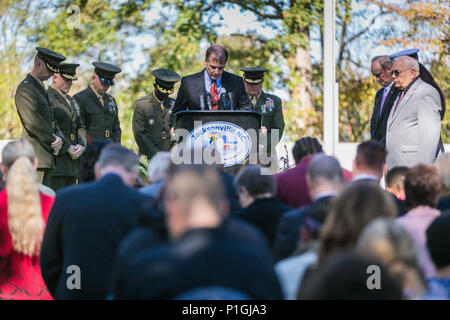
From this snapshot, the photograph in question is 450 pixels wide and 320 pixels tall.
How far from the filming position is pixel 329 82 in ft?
33.3

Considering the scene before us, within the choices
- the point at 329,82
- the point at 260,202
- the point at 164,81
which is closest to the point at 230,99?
the point at 260,202

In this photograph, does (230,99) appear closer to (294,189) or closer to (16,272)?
(294,189)

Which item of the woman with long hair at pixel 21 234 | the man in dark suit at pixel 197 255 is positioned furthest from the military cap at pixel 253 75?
the man in dark suit at pixel 197 255

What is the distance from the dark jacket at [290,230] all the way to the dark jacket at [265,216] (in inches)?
14.5

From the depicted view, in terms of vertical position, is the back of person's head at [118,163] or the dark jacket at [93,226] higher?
the back of person's head at [118,163]

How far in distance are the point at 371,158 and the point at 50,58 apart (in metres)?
4.25

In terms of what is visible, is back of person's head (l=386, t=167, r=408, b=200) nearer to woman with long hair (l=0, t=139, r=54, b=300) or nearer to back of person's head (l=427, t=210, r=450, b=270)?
back of person's head (l=427, t=210, r=450, b=270)

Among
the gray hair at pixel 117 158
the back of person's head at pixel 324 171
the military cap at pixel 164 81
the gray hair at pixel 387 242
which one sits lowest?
the gray hair at pixel 387 242

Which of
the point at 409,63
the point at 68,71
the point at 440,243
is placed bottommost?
the point at 440,243

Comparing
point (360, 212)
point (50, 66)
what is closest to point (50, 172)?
point (50, 66)

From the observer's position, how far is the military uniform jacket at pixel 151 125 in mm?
9773

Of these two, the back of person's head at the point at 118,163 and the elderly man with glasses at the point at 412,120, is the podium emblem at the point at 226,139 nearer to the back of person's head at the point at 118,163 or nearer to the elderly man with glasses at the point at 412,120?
the elderly man with glasses at the point at 412,120

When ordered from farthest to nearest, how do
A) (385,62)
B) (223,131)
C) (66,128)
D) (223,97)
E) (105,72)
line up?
(105,72), (385,62), (66,128), (223,97), (223,131)

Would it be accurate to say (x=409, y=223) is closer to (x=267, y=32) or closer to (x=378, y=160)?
(x=378, y=160)
